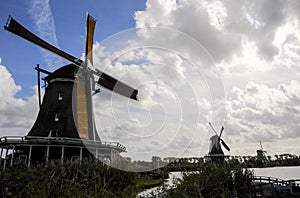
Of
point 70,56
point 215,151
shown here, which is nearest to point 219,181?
point 70,56

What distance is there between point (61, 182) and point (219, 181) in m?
6.75

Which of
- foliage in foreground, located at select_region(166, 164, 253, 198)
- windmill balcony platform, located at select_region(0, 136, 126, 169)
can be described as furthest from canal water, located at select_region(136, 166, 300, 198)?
windmill balcony platform, located at select_region(0, 136, 126, 169)

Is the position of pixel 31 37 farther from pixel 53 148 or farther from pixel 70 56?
pixel 53 148

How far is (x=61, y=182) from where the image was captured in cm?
1098

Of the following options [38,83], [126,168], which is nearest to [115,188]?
[126,168]

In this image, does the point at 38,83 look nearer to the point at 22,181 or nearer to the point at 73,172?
the point at 73,172

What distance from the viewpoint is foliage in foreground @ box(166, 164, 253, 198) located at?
1127 cm

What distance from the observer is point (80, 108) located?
953 inches

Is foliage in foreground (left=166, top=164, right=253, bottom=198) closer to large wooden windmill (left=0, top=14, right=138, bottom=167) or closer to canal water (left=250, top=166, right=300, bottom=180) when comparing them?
large wooden windmill (left=0, top=14, right=138, bottom=167)

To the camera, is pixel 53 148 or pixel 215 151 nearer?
pixel 53 148

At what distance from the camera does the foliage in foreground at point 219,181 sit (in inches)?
444

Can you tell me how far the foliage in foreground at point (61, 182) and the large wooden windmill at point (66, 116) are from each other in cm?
A: 816

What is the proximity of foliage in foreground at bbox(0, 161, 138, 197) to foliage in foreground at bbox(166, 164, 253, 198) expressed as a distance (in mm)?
2362

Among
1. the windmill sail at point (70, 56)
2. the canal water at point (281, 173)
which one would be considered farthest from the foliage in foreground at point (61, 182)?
the canal water at point (281, 173)
